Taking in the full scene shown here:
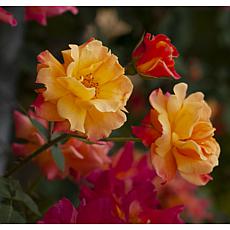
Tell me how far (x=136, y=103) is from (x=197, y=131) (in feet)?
3.74

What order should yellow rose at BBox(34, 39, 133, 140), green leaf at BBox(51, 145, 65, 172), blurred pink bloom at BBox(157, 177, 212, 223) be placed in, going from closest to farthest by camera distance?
yellow rose at BBox(34, 39, 133, 140) → green leaf at BBox(51, 145, 65, 172) → blurred pink bloom at BBox(157, 177, 212, 223)

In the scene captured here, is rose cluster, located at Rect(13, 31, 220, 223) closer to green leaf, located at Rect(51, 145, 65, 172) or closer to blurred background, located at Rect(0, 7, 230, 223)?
green leaf, located at Rect(51, 145, 65, 172)

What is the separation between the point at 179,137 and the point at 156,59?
0.27ft

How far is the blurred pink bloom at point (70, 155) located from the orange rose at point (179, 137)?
4.6 inches

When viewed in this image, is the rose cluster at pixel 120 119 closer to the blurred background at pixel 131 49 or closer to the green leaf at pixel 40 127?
the green leaf at pixel 40 127

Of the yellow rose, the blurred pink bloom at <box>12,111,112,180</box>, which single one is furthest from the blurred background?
the yellow rose

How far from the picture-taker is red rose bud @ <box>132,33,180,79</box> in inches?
29.0

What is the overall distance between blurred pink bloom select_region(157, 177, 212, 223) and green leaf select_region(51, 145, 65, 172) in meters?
0.81

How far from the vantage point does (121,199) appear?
808 millimetres

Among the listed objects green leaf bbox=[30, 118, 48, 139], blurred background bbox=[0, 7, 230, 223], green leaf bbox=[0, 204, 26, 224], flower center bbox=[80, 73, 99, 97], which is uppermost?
flower center bbox=[80, 73, 99, 97]

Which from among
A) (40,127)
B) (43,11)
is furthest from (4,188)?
(43,11)

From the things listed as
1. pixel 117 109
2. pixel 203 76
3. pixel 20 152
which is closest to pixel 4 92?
pixel 20 152

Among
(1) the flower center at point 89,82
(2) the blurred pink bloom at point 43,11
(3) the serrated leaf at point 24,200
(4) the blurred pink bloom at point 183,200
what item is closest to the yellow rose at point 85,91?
(1) the flower center at point 89,82

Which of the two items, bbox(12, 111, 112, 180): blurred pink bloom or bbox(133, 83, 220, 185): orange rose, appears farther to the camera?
bbox(12, 111, 112, 180): blurred pink bloom
